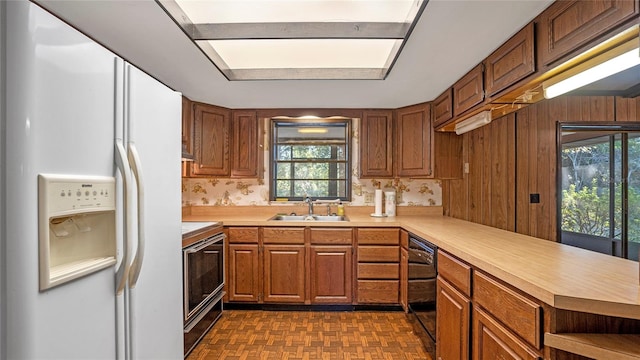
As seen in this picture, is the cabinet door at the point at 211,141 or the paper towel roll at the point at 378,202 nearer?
the cabinet door at the point at 211,141

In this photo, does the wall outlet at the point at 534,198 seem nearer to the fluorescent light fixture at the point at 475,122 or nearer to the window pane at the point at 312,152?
the fluorescent light fixture at the point at 475,122

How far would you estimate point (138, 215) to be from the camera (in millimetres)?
1148

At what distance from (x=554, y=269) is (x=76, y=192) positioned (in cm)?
171

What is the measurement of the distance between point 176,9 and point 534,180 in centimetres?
257

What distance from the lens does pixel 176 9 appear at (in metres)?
1.50

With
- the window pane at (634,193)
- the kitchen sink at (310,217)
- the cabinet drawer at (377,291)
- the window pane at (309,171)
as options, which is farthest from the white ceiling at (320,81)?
the cabinet drawer at (377,291)

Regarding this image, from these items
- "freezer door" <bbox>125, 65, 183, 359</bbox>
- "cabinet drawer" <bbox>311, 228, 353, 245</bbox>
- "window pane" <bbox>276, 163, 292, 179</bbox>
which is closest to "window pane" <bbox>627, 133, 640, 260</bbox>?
"cabinet drawer" <bbox>311, 228, 353, 245</bbox>

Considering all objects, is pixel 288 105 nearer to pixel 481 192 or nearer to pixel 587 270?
pixel 481 192

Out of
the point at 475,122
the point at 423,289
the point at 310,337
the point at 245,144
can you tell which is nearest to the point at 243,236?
the point at 245,144

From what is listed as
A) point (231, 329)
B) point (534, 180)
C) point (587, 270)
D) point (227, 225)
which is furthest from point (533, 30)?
point (231, 329)

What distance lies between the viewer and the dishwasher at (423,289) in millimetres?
2045

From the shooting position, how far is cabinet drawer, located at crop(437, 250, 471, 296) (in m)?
1.57

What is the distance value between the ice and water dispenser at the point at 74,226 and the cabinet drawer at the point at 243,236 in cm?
183

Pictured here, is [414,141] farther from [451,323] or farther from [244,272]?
[244,272]
